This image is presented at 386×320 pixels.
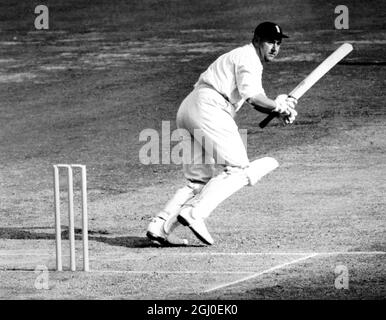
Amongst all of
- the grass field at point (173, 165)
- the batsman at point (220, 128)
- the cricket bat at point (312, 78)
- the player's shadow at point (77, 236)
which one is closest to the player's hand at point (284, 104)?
the batsman at point (220, 128)

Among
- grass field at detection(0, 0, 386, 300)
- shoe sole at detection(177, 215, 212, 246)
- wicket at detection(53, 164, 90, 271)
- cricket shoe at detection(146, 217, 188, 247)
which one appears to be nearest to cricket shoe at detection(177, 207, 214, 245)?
shoe sole at detection(177, 215, 212, 246)

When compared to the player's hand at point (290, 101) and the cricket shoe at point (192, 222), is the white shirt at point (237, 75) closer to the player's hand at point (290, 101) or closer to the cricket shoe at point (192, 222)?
the player's hand at point (290, 101)

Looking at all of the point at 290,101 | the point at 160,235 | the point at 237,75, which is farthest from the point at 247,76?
the point at 160,235

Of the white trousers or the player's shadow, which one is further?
the player's shadow

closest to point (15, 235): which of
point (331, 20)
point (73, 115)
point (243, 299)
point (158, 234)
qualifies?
point (158, 234)

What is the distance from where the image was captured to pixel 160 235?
41.7 feet

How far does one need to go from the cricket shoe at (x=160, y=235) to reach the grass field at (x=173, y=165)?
0.15 m

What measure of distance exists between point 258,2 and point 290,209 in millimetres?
14545

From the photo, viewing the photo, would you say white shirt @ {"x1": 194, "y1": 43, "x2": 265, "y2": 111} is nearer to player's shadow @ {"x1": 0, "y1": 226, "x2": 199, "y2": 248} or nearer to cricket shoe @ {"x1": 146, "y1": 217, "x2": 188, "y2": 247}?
cricket shoe @ {"x1": 146, "y1": 217, "x2": 188, "y2": 247}

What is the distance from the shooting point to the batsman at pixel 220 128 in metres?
12.5

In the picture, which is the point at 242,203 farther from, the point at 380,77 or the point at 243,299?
the point at 380,77

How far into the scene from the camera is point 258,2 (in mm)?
28656

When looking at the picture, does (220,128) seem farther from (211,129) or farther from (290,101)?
(290,101)

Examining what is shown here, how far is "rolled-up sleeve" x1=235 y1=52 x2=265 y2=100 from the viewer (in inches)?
488
